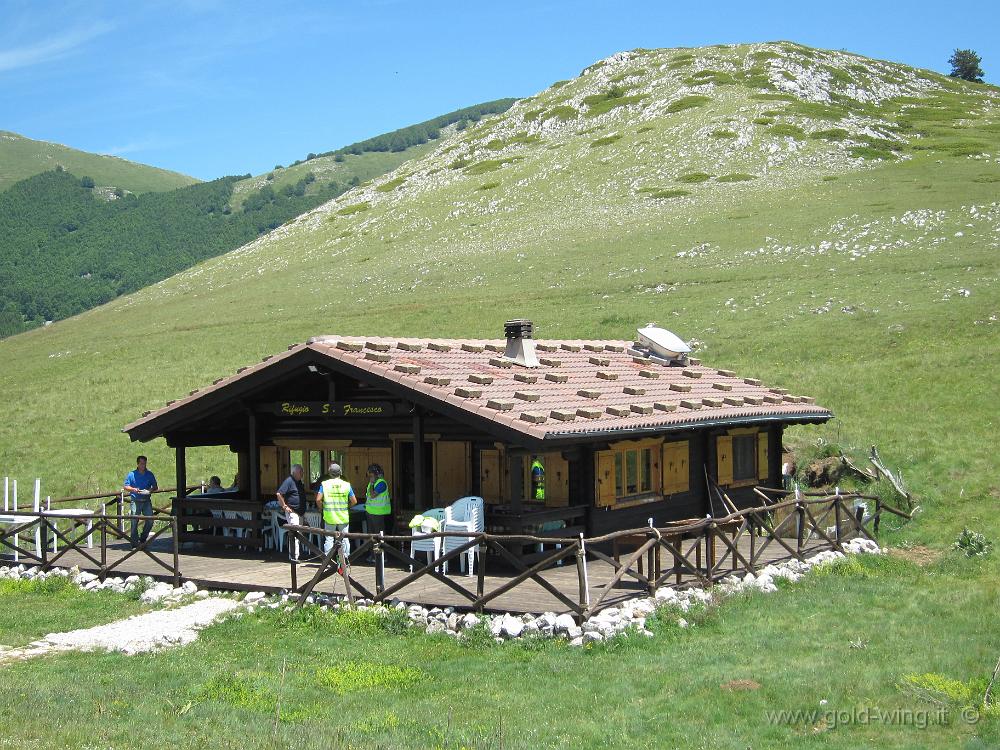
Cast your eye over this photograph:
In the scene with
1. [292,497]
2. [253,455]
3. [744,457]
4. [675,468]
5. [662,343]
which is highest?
[662,343]

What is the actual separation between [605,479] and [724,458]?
477cm

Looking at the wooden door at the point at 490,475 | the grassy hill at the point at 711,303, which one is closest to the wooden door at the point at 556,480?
the wooden door at the point at 490,475

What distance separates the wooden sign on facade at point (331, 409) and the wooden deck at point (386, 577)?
2733mm

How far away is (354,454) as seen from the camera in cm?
2016

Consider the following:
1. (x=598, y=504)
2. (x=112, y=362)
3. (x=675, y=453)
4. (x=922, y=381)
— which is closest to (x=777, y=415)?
(x=675, y=453)

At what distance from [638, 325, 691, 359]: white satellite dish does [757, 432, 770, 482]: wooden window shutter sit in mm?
2823

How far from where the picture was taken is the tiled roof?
1683 centimetres

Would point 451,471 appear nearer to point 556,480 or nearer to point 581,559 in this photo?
point 556,480

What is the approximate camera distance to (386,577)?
1670cm

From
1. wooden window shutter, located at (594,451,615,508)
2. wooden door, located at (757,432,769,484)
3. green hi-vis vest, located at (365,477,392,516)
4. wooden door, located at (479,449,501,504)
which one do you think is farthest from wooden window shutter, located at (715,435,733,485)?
green hi-vis vest, located at (365,477,392,516)

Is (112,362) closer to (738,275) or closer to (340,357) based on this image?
(738,275)

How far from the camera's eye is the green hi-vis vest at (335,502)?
1641 cm

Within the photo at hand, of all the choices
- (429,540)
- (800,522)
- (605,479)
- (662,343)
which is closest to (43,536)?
(429,540)

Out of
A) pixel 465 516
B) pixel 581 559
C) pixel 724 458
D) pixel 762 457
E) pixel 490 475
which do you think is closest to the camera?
pixel 581 559
